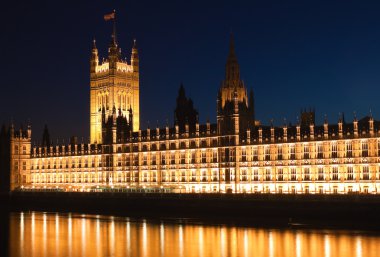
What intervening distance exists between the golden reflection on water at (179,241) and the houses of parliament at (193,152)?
66.6 ft

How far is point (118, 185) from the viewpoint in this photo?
114 meters

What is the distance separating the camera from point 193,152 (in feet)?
339

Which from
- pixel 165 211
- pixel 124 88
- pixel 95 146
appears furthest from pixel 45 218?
pixel 124 88

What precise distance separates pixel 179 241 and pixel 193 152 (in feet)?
136

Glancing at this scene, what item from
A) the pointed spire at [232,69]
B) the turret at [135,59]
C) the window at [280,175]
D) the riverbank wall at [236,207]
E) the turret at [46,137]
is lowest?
the riverbank wall at [236,207]

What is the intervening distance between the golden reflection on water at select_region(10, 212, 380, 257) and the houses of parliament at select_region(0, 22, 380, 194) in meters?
20.3

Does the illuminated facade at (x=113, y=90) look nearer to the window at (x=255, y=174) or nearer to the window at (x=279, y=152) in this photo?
the window at (x=255, y=174)

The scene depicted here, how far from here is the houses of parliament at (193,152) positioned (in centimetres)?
8675

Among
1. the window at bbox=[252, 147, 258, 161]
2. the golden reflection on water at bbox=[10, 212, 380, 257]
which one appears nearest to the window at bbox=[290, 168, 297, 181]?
the window at bbox=[252, 147, 258, 161]

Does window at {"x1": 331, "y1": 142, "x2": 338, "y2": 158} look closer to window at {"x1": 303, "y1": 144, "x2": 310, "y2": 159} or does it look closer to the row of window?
the row of window

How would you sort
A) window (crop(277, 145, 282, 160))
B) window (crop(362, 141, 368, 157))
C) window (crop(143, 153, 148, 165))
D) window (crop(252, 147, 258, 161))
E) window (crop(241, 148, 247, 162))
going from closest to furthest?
1. window (crop(362, 141, 368, 157))
2. window (crop(277, 145, 282, 160))
3. window (crop(252, 147, 258, 161))
4. window (crop(241, 148, 247, 162))
5. window (crop(143, 153, 148, 165))

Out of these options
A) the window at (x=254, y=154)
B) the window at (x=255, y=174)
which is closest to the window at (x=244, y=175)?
the window at (x=255, y=174)

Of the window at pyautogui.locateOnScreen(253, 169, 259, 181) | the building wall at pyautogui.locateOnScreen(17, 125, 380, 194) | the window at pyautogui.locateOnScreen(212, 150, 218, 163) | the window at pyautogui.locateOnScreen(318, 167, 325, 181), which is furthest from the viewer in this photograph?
the window at pyautogui.locateOnScreen(212, 150, 218, 163)

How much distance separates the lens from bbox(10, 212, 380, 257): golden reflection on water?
55.7 m
